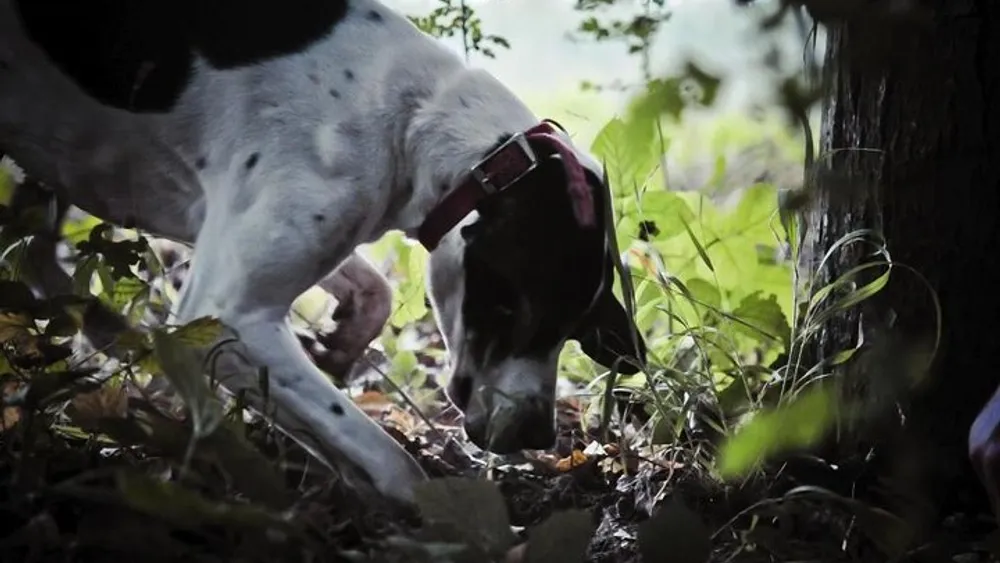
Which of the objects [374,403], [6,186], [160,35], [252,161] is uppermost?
[160,35]

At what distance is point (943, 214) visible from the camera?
130 centimetres

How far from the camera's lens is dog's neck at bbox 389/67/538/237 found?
60.9 inches

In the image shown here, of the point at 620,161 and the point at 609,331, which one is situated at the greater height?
the point at 620,161

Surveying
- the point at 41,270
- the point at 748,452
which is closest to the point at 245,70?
the point at 41,270

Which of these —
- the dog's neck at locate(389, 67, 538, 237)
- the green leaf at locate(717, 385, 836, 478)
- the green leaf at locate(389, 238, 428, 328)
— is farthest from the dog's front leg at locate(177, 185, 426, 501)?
the green leaf at locate(717, 385, 836, 478)

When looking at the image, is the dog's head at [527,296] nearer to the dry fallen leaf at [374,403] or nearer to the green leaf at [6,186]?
the dry fallen leaf at [374,403]

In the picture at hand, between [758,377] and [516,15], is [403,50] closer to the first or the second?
[516,15]

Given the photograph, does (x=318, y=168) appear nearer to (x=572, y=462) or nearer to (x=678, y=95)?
(x=572, y=462)

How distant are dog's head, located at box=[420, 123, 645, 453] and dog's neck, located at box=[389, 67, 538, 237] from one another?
0.19ft

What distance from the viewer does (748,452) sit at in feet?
2.33

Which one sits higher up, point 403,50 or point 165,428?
point 403,50

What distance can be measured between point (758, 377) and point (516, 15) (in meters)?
0.64

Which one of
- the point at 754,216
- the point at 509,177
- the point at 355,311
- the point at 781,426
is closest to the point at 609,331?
the point at 509,177

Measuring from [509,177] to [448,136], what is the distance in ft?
0.39
